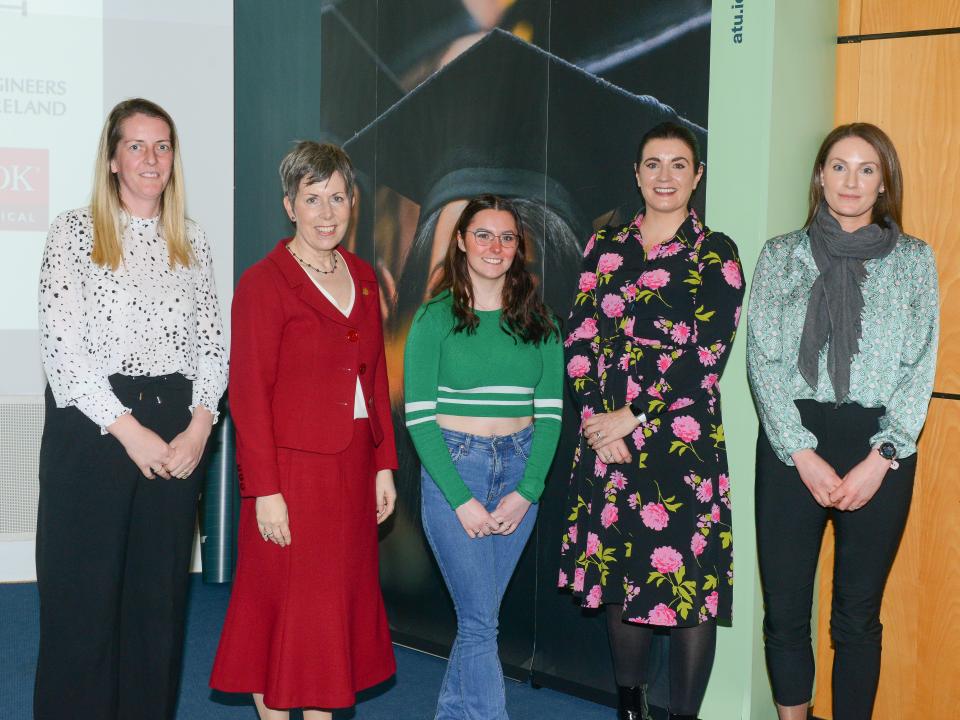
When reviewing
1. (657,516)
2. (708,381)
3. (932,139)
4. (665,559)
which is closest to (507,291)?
(708,381)

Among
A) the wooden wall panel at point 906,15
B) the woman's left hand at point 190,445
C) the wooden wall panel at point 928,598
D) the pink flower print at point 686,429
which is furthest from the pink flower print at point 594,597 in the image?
the wooden wall panel at point 906,15

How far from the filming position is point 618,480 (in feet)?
8.93

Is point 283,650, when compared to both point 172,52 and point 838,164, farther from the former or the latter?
point 172,52

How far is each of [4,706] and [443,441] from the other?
1.92m

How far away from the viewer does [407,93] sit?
4000 mm

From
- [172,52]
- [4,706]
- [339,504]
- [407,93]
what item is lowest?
[4,706]

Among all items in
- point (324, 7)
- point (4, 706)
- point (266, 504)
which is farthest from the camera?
point (324, 7)

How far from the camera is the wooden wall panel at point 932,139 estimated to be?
2977mm

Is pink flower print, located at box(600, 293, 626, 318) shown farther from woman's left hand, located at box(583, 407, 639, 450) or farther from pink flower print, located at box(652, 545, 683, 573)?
pink flower print, located at box(652, 545, 683, 573)

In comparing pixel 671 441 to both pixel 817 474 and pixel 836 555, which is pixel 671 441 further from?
pixel 836 555

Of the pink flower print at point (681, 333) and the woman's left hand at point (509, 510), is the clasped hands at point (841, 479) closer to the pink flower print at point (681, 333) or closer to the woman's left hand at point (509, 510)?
the pink flower print at point (681, 333)

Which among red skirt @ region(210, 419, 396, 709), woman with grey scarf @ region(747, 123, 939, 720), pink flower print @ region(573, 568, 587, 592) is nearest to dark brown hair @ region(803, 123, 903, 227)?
woman with grey scarf @ region(747, 123, 939, 720)

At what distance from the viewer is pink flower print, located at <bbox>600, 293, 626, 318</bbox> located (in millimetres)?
2744

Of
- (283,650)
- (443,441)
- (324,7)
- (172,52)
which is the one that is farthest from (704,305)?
(172,52)
